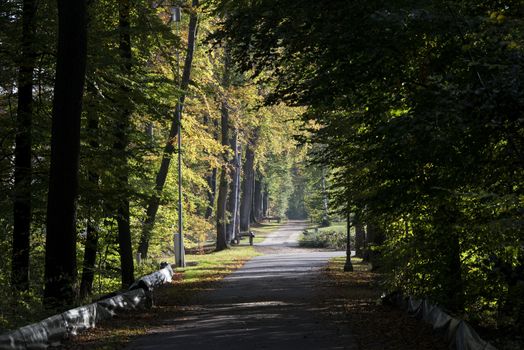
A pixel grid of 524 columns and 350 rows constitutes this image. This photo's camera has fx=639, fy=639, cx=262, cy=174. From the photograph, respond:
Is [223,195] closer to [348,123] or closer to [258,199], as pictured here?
[348,123]

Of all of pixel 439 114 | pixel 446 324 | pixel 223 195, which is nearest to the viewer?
pixel 439 114

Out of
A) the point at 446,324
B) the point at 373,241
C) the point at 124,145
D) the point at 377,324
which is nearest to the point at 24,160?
the point at 124,145

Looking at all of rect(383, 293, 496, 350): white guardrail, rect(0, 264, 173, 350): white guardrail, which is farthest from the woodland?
rect(0, 264, 173, 350): white guardrail

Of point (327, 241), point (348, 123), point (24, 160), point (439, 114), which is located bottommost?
point (327, 241)

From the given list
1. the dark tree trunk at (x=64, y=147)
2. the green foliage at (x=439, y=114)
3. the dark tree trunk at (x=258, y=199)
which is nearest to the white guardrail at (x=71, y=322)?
the dark tree trunk at (x=64, y=147)

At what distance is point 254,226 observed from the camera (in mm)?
86562

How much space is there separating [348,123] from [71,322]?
24.8 ft

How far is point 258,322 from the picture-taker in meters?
12.6

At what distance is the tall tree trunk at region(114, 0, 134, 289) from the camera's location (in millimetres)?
15211

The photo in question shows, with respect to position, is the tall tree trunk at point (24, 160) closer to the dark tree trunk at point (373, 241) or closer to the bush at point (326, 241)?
the dark tree trunk at point (373, 241)

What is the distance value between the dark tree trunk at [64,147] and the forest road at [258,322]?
228 cm

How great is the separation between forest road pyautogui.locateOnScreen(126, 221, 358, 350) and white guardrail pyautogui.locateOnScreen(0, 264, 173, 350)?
1073mm

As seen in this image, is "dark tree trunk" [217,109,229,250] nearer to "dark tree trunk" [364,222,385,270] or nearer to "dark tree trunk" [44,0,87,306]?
"dark tree trunk" [364,222,385,270]

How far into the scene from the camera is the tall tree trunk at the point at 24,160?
45.0 ft
